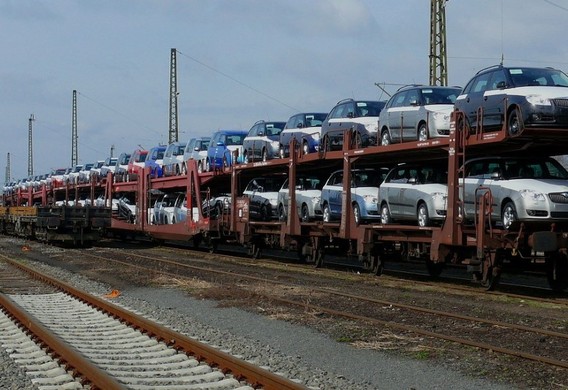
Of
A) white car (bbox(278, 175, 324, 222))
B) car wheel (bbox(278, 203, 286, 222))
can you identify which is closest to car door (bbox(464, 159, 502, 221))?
white car (bbox(278, 175, 324, 222))

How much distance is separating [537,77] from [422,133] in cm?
325

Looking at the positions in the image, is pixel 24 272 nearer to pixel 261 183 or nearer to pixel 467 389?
pixel 261 183

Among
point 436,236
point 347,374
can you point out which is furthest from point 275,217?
point 347,374

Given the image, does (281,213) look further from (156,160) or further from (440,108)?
(156,160)

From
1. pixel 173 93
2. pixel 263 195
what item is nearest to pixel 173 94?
pixel 173 93

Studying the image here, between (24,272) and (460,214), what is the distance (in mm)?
10905

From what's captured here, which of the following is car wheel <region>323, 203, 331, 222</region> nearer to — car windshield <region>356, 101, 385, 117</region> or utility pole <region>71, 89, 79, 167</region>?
car windshield <region>356, 101, 385, 117</region>

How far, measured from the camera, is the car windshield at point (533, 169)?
49.9 ft

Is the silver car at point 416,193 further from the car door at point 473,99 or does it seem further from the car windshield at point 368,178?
the car door at point 473,99

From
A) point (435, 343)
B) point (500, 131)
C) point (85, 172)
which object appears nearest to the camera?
point (435, 343)

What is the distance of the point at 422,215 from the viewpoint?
17719 mm

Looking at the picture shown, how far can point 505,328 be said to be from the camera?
11.4 meters

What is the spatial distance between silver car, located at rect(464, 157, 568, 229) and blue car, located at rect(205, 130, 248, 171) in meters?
14.1

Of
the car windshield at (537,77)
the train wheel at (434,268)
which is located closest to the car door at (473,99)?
the car windshield at (537,77)
